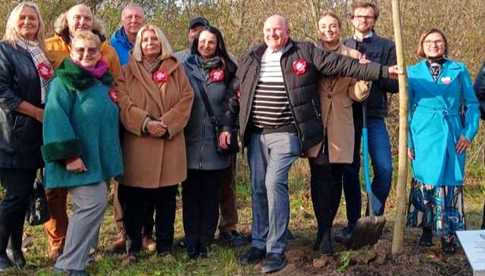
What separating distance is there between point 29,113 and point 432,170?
11.5 feet

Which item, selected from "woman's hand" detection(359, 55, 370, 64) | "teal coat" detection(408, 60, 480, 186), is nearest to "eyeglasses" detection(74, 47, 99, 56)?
"woman's hand" detection(359, 55, 370, 64)

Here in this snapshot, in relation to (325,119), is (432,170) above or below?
below

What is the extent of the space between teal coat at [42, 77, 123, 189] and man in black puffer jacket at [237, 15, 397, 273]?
1133 mm

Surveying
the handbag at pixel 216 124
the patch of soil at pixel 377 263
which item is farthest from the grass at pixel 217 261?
the handbag at pixel 216 124

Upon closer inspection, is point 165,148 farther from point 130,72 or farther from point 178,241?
point 178,241

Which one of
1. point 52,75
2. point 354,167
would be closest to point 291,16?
point 354,167

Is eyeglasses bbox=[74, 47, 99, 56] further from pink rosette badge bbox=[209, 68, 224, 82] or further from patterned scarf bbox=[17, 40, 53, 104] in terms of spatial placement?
pink rosette badge bbox=[209, 68, 224, 82]

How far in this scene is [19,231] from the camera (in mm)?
5422

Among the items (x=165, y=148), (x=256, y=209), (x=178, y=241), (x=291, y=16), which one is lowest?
(x=178, y=241)

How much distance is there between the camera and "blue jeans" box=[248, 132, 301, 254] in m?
5.21

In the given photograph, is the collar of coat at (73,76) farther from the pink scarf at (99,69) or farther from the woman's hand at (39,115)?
the woman's hand at (39,115)

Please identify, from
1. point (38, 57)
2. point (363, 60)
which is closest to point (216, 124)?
point (363, 60)

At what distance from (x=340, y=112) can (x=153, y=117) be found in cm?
162

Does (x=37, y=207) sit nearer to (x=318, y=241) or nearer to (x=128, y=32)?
(x=128, y=32)
